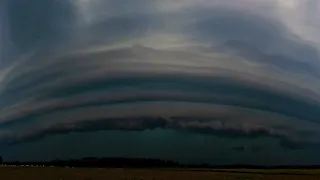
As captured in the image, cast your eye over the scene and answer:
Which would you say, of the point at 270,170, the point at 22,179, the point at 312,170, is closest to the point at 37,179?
the point at 22,179

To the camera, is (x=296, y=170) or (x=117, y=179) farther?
(x=296, y=170)

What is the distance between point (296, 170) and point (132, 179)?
68.6 metres

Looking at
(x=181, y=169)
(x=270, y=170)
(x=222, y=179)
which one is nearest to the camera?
(x=222, y=179)

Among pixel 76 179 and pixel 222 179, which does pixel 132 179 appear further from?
pixel 222 179

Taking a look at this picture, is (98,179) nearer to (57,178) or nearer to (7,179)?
(57,178)

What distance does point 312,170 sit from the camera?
115 m

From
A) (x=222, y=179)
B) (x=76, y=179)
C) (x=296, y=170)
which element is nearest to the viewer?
(x=76, y=179)

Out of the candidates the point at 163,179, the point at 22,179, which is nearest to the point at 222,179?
the point at 163,179

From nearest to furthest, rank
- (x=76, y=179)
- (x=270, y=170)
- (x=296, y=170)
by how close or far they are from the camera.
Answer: (x=76, y=179) < (x=270, y=170) < (x=296, y=170)

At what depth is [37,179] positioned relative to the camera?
63.3 metres

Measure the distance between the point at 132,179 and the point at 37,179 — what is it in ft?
37.9

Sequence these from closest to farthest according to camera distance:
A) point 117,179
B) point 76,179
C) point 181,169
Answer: point 76,179, point 117,179, point 181,169

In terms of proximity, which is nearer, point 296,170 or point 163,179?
point 163,179

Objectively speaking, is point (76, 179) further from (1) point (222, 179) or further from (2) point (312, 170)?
(2) point (312, 170)
